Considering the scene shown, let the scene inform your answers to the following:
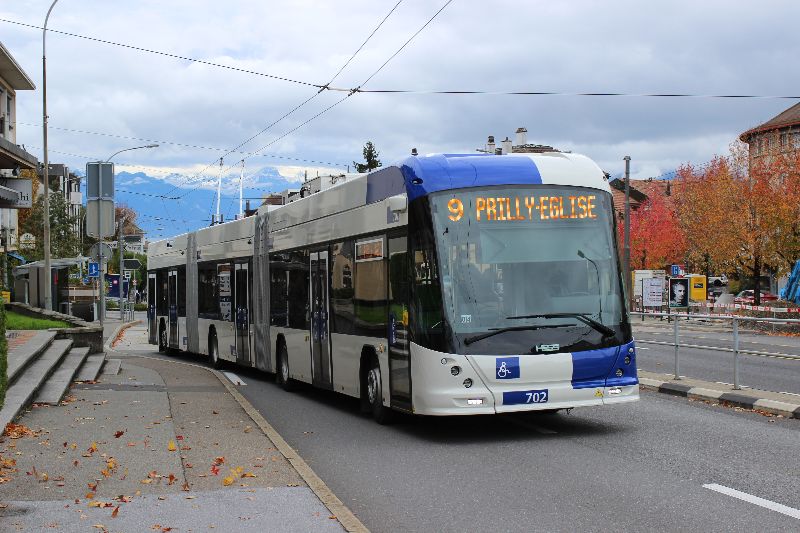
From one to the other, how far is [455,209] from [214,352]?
46.2ft

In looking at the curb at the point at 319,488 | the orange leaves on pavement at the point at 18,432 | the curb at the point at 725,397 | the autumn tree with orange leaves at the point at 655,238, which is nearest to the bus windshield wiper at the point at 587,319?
the curb at the point at 319,488

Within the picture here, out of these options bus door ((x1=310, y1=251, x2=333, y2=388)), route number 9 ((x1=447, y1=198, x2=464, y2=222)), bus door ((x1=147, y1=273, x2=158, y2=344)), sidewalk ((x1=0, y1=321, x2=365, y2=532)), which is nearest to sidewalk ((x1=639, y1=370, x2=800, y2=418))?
route number 9 ((x1=447, y1=198, x2=464, y2=222))

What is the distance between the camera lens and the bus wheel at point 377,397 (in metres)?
12.8

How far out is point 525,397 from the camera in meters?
11.1

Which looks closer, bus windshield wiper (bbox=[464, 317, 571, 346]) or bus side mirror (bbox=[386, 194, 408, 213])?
bus windshield wiper (bbox=[464, 317, 571, 346])

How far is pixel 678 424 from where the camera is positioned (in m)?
12.3

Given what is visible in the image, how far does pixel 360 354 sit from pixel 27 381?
4618 mm

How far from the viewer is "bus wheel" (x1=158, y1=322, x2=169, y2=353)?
3038 centimetres

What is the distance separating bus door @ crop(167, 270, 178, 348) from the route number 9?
58.2 ft

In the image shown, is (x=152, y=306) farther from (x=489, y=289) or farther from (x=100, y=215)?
(x=489, y=289)

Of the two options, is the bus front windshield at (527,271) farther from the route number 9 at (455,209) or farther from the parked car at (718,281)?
the parked car at (718,281)

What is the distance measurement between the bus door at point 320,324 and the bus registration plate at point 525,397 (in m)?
4.37

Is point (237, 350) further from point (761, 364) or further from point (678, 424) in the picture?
point (678, 424)

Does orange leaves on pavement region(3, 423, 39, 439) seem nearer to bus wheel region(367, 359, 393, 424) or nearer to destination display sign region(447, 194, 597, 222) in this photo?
bus wheel region(367, 359, 393, 424)
